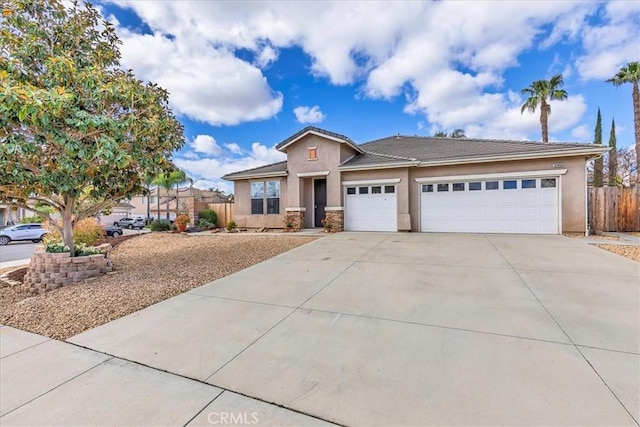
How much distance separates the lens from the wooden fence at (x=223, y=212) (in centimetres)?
1747

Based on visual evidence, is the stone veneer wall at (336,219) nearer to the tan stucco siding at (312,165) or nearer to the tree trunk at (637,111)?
the tan stucco siding at (312,165)

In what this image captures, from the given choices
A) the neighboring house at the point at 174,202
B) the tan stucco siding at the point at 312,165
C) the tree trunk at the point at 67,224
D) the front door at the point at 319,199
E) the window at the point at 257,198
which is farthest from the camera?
the neighboring house at the point at 174,202

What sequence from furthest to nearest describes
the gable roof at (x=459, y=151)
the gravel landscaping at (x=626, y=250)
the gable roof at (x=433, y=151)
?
the gable roof at (x=433, y=151) < the gable roof at (x=459, y=151) < the gravel landscaping at (x=626, y=250)

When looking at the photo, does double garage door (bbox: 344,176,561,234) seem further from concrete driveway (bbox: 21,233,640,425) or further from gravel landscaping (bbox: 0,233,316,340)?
gravel landscaping (bbox: 0,233,316,340)

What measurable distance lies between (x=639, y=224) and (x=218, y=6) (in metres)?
18.2

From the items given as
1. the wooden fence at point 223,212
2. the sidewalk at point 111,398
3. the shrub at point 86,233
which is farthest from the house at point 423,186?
the sidewalk at point 111,398

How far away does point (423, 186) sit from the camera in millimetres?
12383

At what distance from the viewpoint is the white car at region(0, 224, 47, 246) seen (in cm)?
1617

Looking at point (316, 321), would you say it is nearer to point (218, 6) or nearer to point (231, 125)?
point (218, 6)

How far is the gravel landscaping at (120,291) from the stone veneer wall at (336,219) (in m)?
4.80

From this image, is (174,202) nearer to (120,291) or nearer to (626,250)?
(120,291)

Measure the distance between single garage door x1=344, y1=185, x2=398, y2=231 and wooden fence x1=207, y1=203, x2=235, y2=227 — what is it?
7.98 meters

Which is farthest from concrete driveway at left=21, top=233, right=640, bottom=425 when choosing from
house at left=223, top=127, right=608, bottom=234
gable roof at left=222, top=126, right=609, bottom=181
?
gable roof at left=222, top=126, right=609, bottom=181

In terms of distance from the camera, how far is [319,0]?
8914mm
